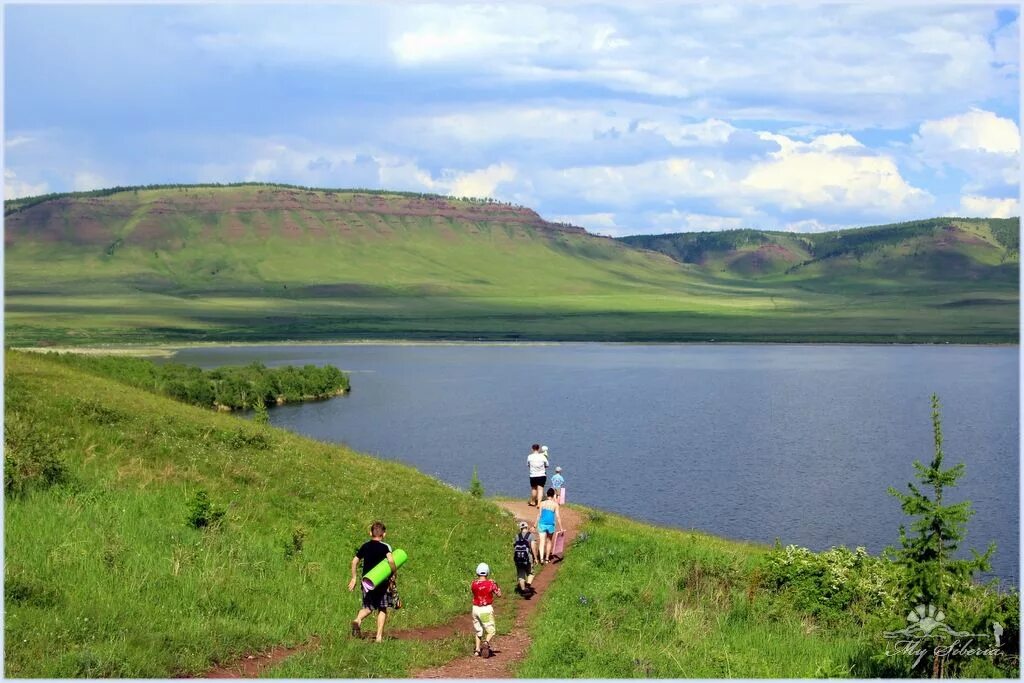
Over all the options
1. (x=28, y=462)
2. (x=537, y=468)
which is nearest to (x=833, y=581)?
(x=537, y=468)

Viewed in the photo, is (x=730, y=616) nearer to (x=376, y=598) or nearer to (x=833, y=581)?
(x=833, y=581)

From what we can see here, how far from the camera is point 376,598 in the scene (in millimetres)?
18484

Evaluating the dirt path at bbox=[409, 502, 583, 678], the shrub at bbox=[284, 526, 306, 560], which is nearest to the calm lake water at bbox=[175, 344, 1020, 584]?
the dirt path at bbox=[409, 502, 583, 678]

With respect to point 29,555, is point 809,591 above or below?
below

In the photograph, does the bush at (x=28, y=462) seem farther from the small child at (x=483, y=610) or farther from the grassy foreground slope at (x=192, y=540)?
the small child at (x=483, y=610)

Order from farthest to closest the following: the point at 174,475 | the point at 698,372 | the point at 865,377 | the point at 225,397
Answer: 1. the point at 698,372
2. the point at 865,377
3. the point at 225,397
4. the point at 174,475

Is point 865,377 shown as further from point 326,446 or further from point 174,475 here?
point 174,475

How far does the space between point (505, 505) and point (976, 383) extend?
101m

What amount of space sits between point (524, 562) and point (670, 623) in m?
3.84

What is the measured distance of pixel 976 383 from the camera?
119 metres

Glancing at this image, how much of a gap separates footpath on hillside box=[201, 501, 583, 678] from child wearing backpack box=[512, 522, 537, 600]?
0.20 m

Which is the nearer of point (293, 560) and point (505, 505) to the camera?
point (293, 560)

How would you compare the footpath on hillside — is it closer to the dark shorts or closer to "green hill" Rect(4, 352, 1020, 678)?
"green hill" Rect(4, 352, 1020, 678)

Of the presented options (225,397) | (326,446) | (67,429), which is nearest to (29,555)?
(67,429)
